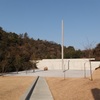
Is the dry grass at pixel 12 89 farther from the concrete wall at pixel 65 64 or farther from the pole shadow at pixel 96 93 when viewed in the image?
the concrete wall at pixel 65 64

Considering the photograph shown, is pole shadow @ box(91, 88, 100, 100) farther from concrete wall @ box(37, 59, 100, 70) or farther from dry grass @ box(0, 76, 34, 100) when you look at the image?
concrete wall @ box(37, 59, 100, 70)

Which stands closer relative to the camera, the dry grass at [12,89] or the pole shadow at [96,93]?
the pole shadow at [96,93]

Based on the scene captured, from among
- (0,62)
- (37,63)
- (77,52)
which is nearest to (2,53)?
(0,62)

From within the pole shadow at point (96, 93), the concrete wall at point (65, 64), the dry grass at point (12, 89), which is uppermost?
the concrete wall at point (65, 64)

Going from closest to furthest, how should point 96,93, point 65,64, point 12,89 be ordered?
point 96,93 < point 12,89 < point 65,64

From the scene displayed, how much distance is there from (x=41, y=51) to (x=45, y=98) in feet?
166

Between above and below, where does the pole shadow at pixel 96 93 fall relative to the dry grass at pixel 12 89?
above

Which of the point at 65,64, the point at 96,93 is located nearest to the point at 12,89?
the point at 96,93

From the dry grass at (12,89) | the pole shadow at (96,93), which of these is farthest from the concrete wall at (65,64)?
the pole shadow at (96,93)

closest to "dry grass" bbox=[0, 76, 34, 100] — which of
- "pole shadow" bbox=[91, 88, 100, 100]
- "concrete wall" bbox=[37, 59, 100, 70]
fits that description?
"pole shadow" bbox=[91, 88, 100, 100]

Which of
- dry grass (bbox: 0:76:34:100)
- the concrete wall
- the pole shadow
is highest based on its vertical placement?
the concrete wall

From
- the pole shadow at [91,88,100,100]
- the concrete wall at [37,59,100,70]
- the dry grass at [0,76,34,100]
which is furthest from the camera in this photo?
the concrete wall at [37,59,100,70]

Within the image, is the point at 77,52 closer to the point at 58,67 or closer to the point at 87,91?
the point at 58,67

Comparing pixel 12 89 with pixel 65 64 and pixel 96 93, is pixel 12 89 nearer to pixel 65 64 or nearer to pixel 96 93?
pixel 96 93
